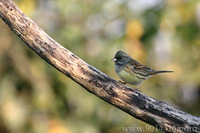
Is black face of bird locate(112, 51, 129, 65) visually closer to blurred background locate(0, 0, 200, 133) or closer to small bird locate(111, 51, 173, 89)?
small bird locate(111, 51, 173, 89)

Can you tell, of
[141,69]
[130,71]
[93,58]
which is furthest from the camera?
[93,58]

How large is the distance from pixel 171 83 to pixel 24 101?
3139mm

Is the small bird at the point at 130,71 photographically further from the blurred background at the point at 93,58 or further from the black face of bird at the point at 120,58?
the blurred background at the point at 93,58

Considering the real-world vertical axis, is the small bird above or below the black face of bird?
below

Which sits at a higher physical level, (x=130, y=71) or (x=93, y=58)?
(x=93, y=58)

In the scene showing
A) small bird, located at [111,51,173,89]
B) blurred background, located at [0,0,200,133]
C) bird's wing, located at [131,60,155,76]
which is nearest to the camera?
small bird, located at [111,51,173,89]

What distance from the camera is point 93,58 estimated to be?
6.87 m

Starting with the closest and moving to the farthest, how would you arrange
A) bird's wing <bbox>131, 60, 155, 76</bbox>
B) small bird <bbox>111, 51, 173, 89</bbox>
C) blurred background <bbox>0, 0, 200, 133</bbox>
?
small bird <bbox>111, 51, 173, 89</bbox> < bird's wing <bbox>131, 60, 155, 76</bbox> < blurred background <bbox>0, 0, 200, 133</bbox>

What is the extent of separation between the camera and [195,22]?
23.8ft

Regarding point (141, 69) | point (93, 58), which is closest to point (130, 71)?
point (141, 69)

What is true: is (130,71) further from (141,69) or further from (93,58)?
(93,58)

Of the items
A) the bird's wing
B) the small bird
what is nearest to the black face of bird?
the small bird

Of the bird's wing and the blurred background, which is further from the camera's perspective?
the blurred background

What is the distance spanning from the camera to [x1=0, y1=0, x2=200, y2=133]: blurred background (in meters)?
6.43
